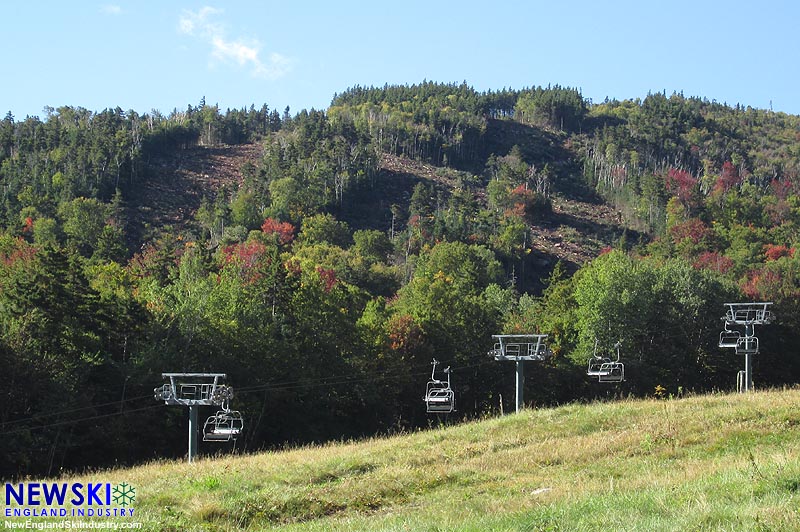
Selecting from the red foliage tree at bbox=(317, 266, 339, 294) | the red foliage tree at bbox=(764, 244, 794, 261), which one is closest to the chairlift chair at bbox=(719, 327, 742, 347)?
the red foliage tree at bbox=(317, 266, 339, 294)

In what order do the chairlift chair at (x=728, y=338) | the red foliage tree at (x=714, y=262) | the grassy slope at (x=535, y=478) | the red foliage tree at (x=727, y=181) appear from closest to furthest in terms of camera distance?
the grassy slope at (x=535, y=478) < the chairlift chair at (x=728, y=338) < the red foliage tree at (x=714, y=262) < the red foliage tree at (x=727, y=181)

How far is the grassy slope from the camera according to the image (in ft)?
42.4

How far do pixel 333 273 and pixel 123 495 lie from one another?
79797 millimetres

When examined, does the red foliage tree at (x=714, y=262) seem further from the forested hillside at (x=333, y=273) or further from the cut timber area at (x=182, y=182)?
the cut timber area at (x=182, y=182)

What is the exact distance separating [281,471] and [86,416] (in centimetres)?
2095

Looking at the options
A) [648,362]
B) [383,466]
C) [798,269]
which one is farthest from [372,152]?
[383,466]

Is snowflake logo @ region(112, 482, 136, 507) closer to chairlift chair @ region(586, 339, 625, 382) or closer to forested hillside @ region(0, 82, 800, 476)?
forested hillside @ region(0, 82, 800, 476)

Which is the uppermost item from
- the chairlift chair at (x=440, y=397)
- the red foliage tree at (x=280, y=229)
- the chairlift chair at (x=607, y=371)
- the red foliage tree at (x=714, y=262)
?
the red foliage tree at (x=280, y=229)

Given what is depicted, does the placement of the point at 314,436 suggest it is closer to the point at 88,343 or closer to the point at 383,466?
the point at 88,343

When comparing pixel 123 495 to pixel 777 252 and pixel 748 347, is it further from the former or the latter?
pixel 777 252

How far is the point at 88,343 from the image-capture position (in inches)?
1718

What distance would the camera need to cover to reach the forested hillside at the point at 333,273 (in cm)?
4338

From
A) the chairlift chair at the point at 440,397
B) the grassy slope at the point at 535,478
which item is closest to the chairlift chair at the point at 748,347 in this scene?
the grassy slope at the point at 535,478

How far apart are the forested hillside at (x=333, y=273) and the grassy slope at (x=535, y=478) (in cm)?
1857
